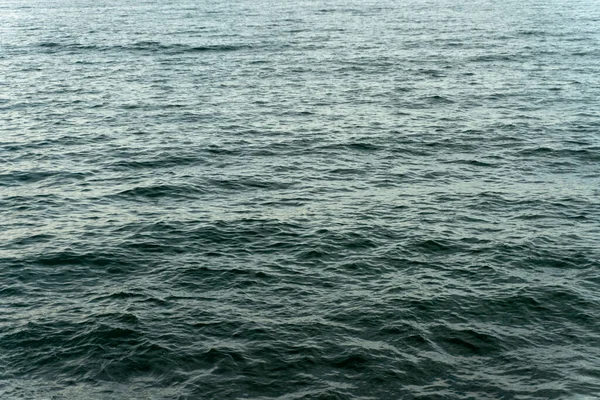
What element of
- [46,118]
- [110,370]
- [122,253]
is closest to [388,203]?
[122,253]

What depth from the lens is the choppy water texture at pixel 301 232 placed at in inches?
1031

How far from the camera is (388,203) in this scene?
40594 mm

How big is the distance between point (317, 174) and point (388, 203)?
6.64 meters

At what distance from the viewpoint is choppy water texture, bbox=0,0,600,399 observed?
85.9ft

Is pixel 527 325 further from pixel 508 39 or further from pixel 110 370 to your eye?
pixel 508 39

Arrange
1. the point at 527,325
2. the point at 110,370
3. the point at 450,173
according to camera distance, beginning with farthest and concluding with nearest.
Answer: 1. the point at 450,173
2. the point at 527,325
3. the point at 110,370

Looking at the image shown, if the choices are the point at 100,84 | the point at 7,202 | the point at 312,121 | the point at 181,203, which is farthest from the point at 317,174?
the point at 100,84

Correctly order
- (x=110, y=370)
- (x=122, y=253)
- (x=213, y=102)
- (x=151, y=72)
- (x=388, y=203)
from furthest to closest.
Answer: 1. (x=151, y=72)
2. (x=213, y=102)
3. (x=388, y=203)
4. (x=122, y=253)
5. (x=110, y=370)

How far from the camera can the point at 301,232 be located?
37.1 meters

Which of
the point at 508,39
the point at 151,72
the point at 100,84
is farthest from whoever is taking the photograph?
the point at 508,39

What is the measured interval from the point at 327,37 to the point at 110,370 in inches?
3330

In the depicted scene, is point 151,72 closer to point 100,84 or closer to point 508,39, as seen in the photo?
point 100,84

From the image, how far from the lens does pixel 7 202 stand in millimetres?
41406

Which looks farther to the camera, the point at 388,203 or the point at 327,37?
the point at 327,37
